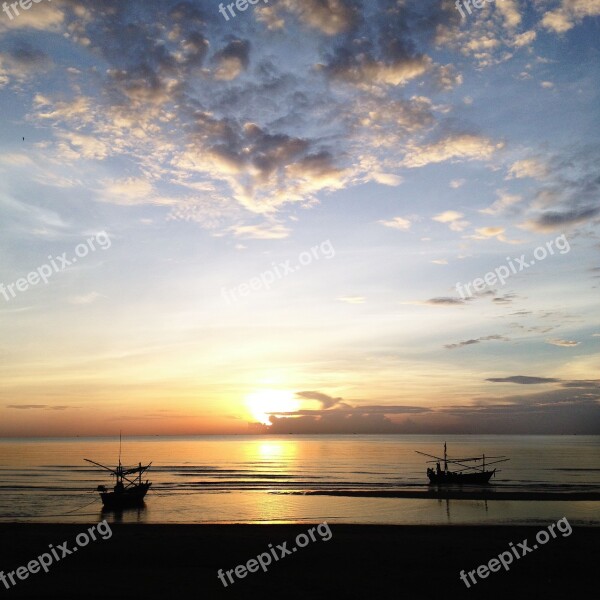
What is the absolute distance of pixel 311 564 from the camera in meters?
25.4

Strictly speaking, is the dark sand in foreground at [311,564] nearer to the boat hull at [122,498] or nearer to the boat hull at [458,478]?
the boat hull at [122,498]

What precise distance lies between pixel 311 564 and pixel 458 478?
5087cm

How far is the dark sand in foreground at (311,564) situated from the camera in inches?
824

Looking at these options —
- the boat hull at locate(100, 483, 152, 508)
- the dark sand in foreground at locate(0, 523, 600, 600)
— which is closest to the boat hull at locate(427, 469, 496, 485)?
the dark sand in foreground at locate(0, 523, 600, 600)

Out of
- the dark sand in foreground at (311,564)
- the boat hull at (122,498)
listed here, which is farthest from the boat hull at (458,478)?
the boat hull at (122,498)

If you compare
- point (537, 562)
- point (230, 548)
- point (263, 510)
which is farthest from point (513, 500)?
point (230, 548)

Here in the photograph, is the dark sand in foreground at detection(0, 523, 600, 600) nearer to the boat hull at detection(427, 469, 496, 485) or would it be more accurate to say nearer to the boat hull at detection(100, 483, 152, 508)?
the boat hull at detection(100, 483, 152, 508)

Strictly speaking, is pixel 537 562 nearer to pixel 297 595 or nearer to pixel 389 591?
pixel 389 591

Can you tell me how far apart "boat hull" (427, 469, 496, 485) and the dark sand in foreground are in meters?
35.5

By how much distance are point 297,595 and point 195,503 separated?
117 ft

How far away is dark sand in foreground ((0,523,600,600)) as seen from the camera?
20938 mm

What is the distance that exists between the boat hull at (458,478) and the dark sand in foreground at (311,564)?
3545 centimetres

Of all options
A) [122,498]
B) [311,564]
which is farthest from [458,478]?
[311,564]

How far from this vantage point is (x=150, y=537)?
106 feet
